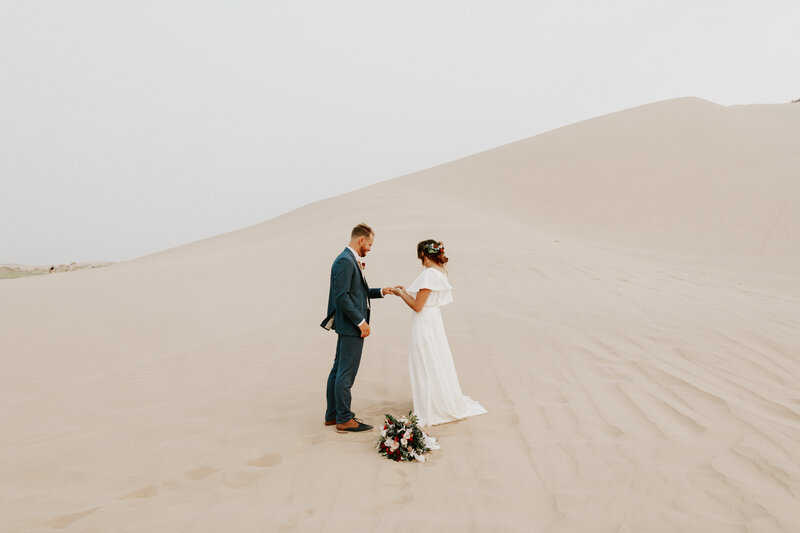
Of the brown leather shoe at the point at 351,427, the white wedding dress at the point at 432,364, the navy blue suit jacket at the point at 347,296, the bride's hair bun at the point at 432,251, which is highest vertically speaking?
the bride's hair bun at the point at 432,251

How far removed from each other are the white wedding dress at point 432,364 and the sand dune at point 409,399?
0.60ft

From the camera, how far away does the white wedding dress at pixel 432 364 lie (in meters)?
4.53

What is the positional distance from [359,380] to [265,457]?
1864mm

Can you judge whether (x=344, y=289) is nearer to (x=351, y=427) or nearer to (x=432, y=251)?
(x=432, y=251)

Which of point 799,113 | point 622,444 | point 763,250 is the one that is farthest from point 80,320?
point 799,113

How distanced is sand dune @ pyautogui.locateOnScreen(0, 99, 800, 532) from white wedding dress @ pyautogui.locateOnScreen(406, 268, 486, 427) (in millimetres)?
182

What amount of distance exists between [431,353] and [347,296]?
962 millimetres

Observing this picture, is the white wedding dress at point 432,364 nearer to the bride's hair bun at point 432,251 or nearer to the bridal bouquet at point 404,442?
the bride's hair bun at point 432,251

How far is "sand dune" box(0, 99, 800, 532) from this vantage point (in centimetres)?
330

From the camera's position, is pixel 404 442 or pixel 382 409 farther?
pixel 382 409

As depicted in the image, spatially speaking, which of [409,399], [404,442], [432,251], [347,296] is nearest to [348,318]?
[347,296]

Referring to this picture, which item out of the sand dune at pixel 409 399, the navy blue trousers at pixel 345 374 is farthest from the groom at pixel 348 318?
the sand dune at pixel 409 399

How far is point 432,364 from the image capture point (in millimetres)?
4535

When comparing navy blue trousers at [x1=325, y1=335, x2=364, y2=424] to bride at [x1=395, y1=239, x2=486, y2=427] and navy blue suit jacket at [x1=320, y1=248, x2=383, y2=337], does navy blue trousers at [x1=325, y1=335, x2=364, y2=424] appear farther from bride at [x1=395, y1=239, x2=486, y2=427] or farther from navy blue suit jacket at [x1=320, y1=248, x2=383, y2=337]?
bride at [x1=395, y1=239, x2=486, y2=427]
